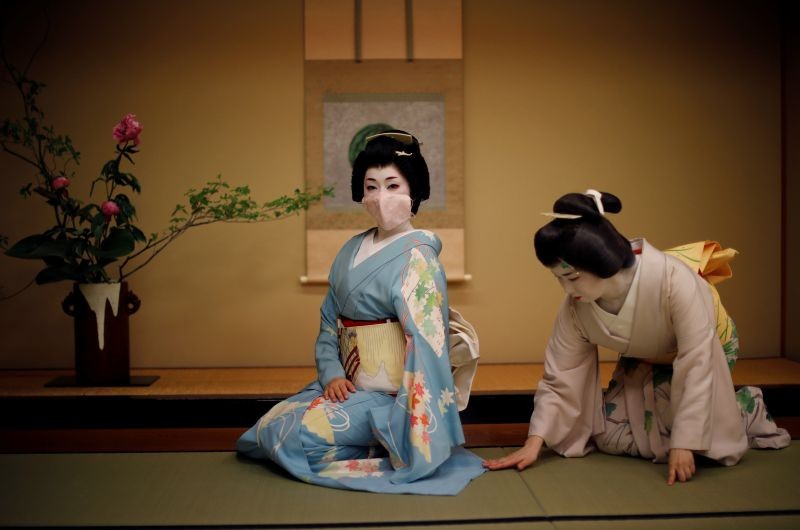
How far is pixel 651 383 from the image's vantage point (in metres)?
2.81

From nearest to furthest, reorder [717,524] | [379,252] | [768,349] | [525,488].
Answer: [717,524]
[525,488]
[379,252]
[768,349]

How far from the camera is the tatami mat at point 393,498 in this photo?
7.06 feet

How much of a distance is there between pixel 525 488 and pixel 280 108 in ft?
9.35

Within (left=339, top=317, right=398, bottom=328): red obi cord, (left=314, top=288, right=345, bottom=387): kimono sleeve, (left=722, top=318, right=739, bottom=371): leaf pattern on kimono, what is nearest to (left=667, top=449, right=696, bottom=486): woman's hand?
(left=722, top=318, right=739, bottom=371): leaf pattern on kimono

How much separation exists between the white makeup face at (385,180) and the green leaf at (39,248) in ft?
5.74

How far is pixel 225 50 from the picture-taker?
4434mm

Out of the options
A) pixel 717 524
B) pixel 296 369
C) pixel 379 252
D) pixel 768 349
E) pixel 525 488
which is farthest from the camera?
pixel 768 349

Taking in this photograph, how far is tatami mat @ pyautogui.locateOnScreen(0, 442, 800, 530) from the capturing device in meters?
2.15

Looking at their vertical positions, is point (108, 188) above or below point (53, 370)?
above

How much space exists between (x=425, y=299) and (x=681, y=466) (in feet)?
3.35

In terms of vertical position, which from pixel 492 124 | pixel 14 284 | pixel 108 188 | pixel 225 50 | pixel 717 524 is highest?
pixel 225 50

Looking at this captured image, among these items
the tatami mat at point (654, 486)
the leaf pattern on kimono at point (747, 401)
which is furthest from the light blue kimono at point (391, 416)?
the leaf pattern on kimono at point (747, 401)

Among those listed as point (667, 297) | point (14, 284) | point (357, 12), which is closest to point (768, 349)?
point (667, 297)

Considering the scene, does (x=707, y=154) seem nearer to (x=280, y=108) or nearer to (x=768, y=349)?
(x=768, y=349)
